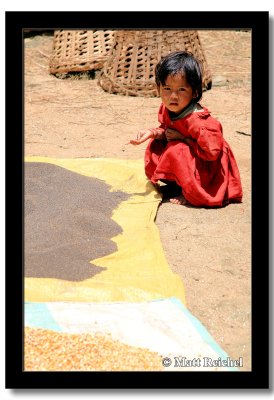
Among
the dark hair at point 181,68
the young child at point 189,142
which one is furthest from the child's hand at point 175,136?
the dark hair at point 181,68

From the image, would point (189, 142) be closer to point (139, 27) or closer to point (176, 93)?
point (176, 93)

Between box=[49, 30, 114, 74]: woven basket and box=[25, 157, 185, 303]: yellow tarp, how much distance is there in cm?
283

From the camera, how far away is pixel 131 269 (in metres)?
3.26

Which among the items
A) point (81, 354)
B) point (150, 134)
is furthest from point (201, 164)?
point (81, 354)

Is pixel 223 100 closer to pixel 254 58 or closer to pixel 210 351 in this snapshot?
pixel 254 58

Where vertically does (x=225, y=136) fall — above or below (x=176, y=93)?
below

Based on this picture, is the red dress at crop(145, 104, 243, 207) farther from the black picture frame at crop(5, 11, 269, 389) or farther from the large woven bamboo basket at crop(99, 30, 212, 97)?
the large woven bamboo basket at crop(99, 30, 212, 97)

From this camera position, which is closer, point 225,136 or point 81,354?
point 81,354

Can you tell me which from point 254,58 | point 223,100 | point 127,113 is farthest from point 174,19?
point 223,100

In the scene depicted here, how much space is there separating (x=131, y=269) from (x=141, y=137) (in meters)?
1.10

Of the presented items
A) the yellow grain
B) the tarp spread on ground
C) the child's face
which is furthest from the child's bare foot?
the yellow grain

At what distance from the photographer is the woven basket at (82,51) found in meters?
6.98

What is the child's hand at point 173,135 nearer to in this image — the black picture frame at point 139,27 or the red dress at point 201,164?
the red dress at point 201,164

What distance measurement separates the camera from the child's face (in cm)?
386
